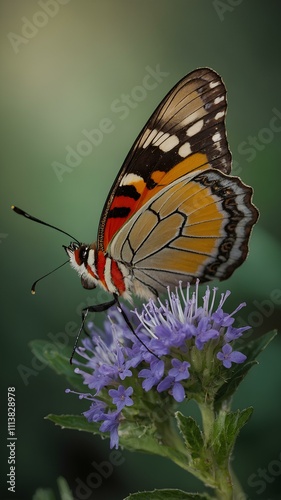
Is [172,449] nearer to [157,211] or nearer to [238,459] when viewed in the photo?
[238,459]

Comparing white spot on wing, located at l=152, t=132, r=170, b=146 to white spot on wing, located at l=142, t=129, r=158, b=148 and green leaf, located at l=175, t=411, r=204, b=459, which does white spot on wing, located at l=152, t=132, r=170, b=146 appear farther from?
green leaf, located at l=175, t=411, r=204, b=459

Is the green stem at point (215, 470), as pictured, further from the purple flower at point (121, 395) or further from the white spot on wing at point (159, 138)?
the white spot on wing at point (159, 138)

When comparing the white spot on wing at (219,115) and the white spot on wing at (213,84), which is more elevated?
the white spot on wing at (213,84)

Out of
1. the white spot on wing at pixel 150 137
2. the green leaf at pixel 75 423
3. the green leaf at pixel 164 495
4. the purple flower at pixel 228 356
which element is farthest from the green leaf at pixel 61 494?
the white spot on wing at pixel 150 137

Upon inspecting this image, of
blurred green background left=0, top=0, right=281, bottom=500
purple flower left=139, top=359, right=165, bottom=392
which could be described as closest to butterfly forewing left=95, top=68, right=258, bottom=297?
blurred green background left=0, top=0, right=281, bottom=500

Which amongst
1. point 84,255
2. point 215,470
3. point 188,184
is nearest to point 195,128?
point 188,184

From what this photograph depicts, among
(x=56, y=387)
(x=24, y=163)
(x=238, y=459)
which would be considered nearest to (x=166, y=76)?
(x=24, y=163)
